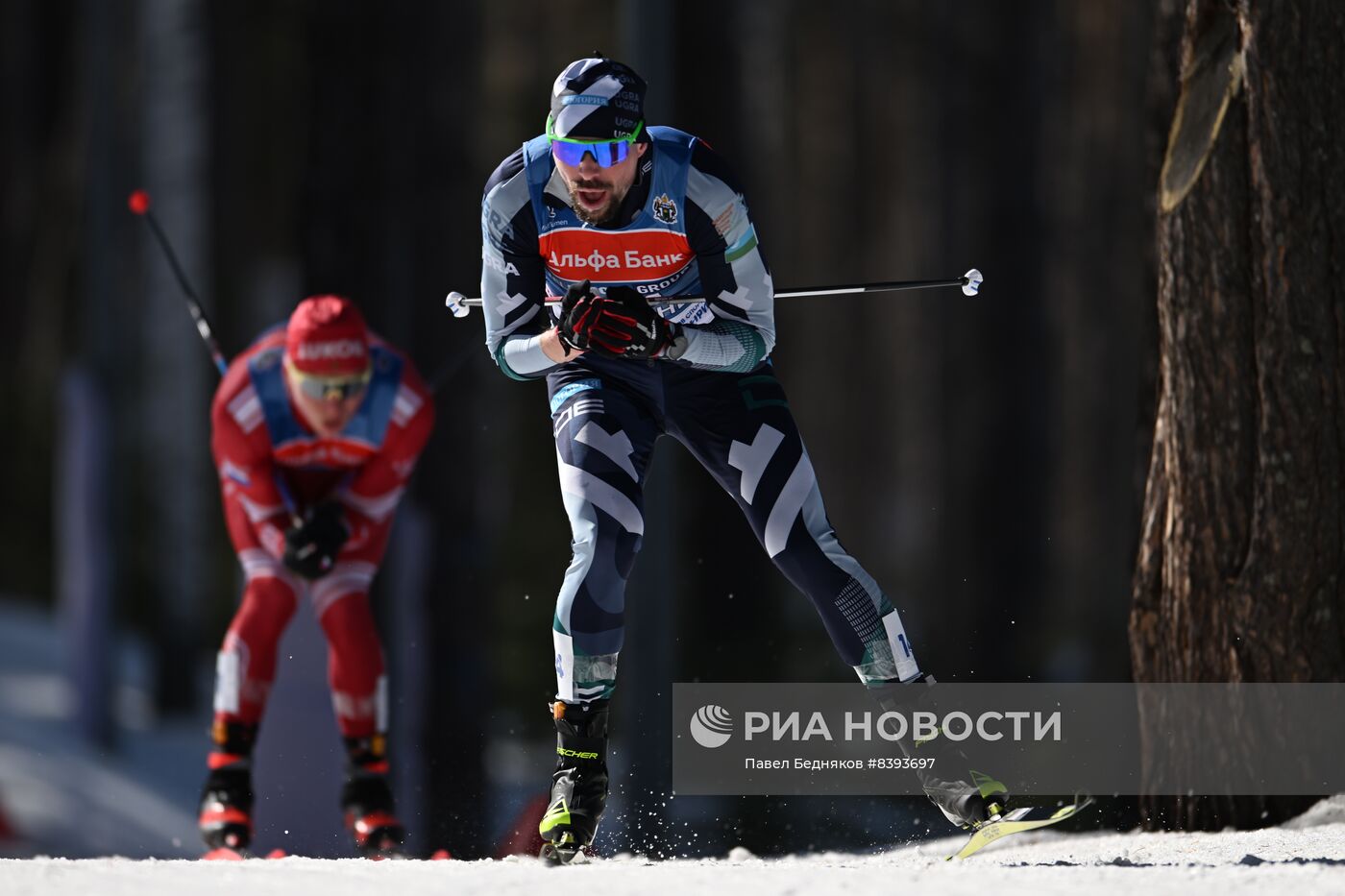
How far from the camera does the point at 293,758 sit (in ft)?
→ 31.2

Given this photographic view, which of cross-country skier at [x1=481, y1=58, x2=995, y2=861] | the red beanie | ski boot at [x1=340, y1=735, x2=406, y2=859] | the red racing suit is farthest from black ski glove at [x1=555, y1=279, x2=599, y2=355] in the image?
ski boot at [x1=340, y1=735, x2=406, y2=859]

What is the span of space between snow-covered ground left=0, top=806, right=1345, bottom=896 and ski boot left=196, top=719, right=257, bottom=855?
4.56ft

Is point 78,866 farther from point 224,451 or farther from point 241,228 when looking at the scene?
point 241,228

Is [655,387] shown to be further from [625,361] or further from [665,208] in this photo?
[665,208]

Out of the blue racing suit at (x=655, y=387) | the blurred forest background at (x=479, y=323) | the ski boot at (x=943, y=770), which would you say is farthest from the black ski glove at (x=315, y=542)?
the ski boot at (x=943, y=770)

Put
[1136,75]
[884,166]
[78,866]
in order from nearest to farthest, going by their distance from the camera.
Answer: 1. [78,866]
2. [1136,75]
3. [884,166]

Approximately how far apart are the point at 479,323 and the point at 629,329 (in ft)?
18.3

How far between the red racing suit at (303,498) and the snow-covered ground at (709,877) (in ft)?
5.15

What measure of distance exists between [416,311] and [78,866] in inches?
233

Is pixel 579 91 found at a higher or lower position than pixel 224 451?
higher

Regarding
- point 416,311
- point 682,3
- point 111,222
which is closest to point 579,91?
point 416,311

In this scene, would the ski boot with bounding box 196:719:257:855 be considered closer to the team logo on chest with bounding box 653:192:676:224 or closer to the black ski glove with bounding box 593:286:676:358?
the black ski glove with bounding box 593:286:676:358

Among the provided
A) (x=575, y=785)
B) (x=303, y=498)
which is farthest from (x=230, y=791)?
(x=575, y=785)

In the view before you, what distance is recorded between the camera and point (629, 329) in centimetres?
599
